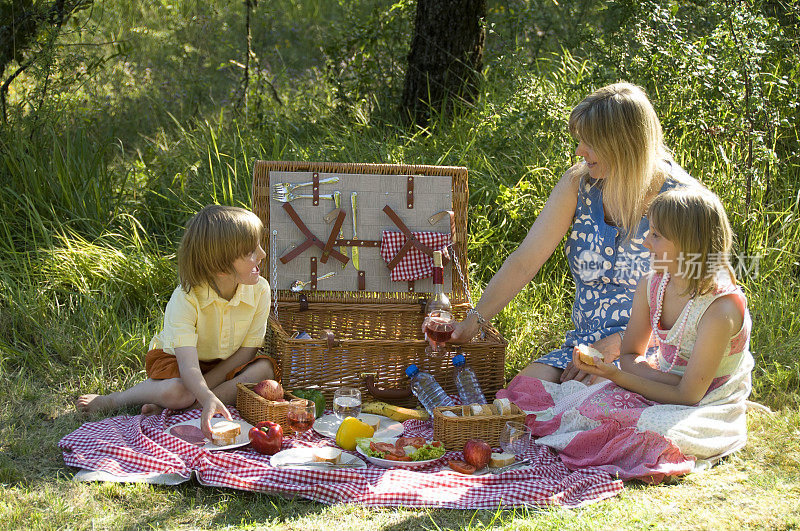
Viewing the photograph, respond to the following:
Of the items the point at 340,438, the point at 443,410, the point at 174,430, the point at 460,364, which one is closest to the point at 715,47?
the point at 460,364

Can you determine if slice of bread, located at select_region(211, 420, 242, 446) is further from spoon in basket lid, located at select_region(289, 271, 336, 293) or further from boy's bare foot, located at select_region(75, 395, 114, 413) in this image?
spoon in basket lid, located at select_region(289, 271, 336, 293)

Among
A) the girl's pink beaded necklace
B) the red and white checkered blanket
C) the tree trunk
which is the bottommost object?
the red and white checkered blanket

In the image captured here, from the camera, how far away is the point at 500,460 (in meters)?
2.74

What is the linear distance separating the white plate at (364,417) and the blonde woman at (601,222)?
1.39 feet

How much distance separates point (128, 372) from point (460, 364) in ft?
5.12

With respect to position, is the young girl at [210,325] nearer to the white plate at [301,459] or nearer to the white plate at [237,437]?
the white plate at [237,437]

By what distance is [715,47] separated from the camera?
14.8 feet

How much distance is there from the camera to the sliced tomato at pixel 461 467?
8.87ft

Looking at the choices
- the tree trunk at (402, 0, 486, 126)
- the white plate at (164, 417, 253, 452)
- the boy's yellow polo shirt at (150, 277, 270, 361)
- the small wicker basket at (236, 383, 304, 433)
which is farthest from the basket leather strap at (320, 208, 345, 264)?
the tree trunk at (402, 0, 486, 126)

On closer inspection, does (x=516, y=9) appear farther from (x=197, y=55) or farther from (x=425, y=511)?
(x=425, y=511)

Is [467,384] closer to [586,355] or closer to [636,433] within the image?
[586,355]

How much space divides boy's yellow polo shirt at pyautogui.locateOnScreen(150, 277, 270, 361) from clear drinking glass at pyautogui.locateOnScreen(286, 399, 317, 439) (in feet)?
1.53

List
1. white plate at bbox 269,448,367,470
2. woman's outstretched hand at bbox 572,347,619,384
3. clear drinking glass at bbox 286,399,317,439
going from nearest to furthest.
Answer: white plate at bbox 269,448,367,470 < woman's outstretched hand at bbox 572,347,619,384 < clear drinking glass at bbox 286,399,317,439

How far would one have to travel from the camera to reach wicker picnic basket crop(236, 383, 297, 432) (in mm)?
2953
